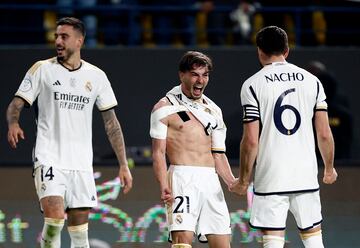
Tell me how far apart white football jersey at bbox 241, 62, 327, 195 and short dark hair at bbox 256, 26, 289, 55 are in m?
0.10

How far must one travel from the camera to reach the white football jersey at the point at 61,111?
28.2 ft

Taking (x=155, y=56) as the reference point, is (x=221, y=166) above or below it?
below

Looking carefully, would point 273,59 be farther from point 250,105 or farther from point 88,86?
A: point 88,86

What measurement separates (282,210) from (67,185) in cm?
193

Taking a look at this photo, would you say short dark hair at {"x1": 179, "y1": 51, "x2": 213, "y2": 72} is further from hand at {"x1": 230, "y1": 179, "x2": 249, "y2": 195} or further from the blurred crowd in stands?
A: the blurred crowd in stands

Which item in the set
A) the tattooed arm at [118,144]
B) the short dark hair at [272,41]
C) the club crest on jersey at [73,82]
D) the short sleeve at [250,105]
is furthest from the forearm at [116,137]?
the short dark hair at [272,41]

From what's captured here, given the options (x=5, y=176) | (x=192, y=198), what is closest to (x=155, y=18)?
(x=5, y=176)

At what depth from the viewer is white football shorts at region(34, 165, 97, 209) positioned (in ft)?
27.7

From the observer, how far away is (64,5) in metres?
16.5

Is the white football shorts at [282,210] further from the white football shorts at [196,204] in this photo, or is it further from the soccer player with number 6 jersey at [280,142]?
the white football shorts at [196,204]

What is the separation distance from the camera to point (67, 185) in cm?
856

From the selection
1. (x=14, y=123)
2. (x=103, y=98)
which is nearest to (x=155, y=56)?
(x=103, y=98)

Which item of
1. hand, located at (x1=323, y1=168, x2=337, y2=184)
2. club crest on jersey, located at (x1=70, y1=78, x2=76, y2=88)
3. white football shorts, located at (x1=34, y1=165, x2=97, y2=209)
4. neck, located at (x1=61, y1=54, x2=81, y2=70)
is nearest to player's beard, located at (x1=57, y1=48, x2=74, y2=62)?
neck, located at (x1=61, y1=54, x2=81, y2=70)

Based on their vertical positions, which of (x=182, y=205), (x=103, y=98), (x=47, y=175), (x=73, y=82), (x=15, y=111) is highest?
(x=73, y=82)
